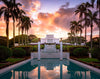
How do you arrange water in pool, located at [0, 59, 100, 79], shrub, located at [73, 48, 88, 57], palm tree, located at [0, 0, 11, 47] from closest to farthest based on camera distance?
1. water in pool, located at [0, 59, 100, 79]
2. palm tree, located at [0, 0, 11, 47]
3. shrub, located at [73, 48, 88, 57]

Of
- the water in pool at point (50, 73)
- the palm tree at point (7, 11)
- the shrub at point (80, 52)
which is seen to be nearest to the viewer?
the water in pool at point (50, 73)

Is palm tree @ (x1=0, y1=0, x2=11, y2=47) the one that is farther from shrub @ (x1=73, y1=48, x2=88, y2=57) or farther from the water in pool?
shrub @ (x1=73, y1=48, x2=88, y2=57)

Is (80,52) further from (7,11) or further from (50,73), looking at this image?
(7,11)

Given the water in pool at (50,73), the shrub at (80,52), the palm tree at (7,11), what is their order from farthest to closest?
the shrub at (80,52), the palm tree at (7,11), the water in pool at (50,73)

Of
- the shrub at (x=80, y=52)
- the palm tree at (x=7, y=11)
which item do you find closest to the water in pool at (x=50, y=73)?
the shrub at (x=80, y=52)

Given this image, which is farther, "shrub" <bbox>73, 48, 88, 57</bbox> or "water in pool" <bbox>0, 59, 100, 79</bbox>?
"shrub" <bbox>73, 48, 88, 57</bbox>

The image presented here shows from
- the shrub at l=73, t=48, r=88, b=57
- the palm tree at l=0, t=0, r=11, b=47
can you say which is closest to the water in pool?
the shrub at l=73, t=48, r=88, b=57

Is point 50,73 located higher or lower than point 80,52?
lower

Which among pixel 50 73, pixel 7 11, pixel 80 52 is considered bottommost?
pixel 50 73

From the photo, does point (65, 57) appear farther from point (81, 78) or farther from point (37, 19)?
point (81, 78)

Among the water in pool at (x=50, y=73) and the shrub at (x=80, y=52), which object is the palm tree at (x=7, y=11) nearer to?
the water in pool at (x=50, y=73)

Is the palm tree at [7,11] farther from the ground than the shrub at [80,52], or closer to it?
farther from the ground

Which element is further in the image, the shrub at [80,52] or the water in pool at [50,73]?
the shrub at [80,52]

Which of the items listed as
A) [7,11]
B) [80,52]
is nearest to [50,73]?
[80,52]
